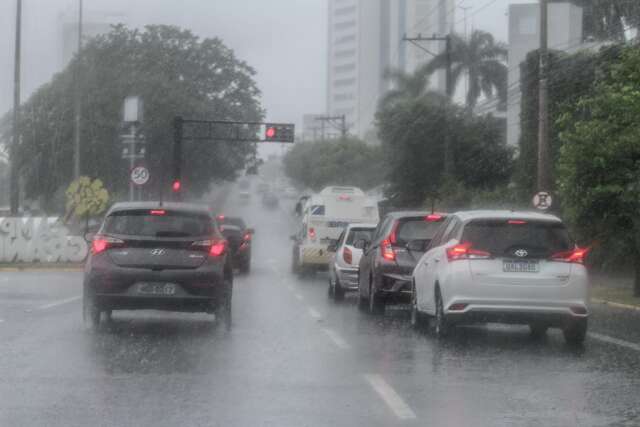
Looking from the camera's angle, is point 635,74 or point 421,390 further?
point 635,74

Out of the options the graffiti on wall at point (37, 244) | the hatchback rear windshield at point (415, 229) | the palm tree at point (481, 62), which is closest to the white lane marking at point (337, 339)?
the hatchback rear windshield at point (415, 229)

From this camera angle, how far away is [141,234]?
1631 cm

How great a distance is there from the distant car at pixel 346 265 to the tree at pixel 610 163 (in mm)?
4291

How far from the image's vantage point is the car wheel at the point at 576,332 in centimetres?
1524

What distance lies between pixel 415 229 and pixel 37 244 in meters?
22.3

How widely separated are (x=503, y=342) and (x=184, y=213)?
173 inches

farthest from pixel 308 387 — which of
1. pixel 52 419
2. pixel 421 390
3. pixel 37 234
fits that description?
pixel 37 234

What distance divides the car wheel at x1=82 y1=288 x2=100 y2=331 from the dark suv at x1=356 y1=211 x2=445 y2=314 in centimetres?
511

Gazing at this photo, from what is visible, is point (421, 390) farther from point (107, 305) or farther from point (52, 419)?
point (107, 305)

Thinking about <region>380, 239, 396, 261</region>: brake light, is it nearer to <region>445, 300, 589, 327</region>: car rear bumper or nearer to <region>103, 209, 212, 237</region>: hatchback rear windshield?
<region>103, 209, 212, 237</region>: hatchback rear windshield

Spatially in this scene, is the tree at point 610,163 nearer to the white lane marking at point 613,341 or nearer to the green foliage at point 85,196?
the white lane marking at point 613,341

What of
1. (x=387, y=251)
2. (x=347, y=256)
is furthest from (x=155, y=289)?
(x=347, y=256)

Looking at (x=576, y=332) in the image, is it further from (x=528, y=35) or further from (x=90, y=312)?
(x=528, y=35)

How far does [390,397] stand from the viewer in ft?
34.1
